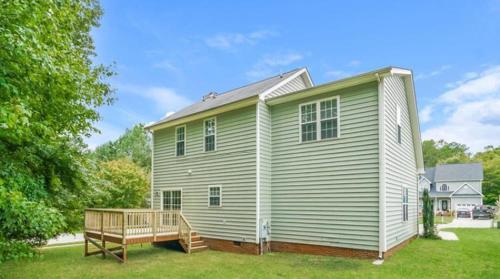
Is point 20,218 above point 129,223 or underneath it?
above

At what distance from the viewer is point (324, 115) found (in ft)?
32.8

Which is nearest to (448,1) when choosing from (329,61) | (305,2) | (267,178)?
(305,2)

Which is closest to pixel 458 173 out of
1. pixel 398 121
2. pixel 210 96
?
pixel 398 121

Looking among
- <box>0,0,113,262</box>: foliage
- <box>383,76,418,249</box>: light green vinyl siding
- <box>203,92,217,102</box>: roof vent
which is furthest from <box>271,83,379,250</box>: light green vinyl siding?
<box>203,92,217,102</box>: roof vent

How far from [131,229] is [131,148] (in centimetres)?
3212

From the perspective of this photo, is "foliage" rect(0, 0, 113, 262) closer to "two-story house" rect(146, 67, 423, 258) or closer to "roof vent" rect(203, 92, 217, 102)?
"two-story house" rect(146, 67, 423, 258)

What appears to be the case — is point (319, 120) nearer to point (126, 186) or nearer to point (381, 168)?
point (381, 168)

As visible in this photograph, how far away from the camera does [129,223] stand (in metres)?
10.0

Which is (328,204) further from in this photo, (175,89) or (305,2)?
(175,89)

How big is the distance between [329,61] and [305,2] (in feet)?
25.4

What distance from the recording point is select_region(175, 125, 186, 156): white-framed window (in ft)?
43.9

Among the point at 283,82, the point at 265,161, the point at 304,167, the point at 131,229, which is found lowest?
the point at 131,229

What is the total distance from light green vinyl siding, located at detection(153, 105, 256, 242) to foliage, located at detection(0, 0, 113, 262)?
505 centimetres

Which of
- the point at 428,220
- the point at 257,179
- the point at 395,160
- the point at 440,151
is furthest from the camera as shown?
the point at 440,151
